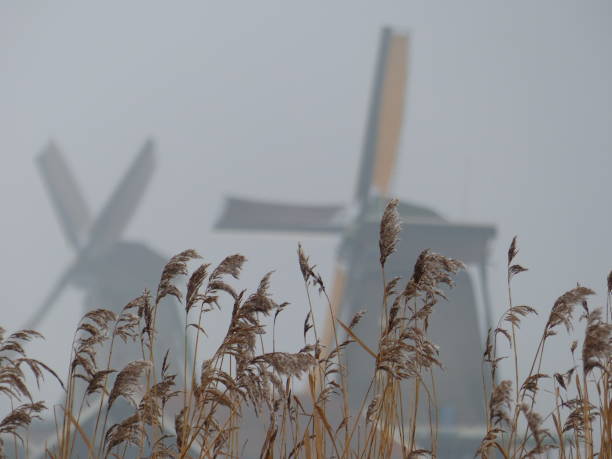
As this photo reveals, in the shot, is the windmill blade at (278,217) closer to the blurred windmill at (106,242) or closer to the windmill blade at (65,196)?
the blurred windmill at (106,242)

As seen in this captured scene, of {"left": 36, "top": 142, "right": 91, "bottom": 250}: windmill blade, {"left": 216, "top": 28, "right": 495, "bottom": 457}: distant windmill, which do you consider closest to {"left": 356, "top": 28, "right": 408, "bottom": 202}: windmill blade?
{"left": 216, "top": 28, "right": 495, "bottom": 457}: distant windmill

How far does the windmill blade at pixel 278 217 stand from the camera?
32375 millimetres

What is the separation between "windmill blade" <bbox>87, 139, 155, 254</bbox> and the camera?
3475 cm

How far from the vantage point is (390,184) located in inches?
1208

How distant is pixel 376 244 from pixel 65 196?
52.5ft

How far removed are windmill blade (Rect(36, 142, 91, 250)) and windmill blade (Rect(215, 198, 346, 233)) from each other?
23.5 feet

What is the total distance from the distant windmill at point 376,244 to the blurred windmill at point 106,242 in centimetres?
502

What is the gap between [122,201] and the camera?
116ft

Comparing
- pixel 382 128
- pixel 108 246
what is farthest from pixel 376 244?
pixel 108 246

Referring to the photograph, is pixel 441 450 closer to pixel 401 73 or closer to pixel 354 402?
pixel 354 402

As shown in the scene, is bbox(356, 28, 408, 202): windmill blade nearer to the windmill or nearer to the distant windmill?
the distant windmill

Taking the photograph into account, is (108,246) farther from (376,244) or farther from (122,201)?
(376,244)

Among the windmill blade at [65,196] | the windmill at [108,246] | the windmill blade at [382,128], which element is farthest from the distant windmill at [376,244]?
the windmill blade at [65,196]

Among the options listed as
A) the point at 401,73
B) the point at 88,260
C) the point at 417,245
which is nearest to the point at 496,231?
the point at 417,245
